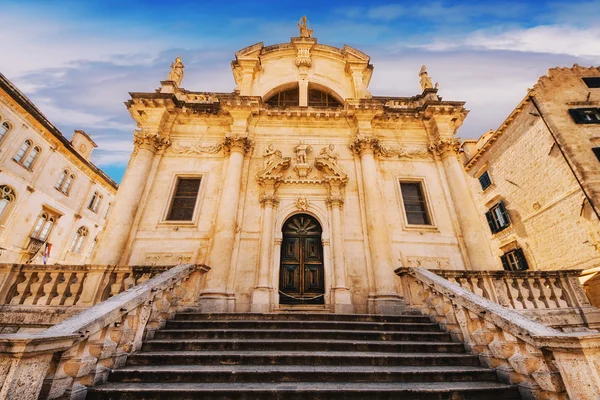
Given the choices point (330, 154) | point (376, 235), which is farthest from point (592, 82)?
point (376, 235)

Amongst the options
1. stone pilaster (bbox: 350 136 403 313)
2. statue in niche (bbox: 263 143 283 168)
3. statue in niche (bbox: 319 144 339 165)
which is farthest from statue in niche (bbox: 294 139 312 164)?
stone pilaster (bbox: 350 136 403 313)

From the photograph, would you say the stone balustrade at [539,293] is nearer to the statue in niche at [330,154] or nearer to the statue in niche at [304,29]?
the statue in niche at [330,154]

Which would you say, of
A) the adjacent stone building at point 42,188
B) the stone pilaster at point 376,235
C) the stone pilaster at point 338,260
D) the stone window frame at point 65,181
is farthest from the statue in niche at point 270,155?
the stone window frame at point 65,181

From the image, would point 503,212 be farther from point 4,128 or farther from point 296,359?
point 4,128

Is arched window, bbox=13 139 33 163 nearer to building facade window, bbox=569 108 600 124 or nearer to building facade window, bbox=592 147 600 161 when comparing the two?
building facade window, bbox=592 147 600 161

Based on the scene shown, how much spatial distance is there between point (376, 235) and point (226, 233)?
210 inches

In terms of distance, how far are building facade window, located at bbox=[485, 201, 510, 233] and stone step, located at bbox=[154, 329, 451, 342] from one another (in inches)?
656

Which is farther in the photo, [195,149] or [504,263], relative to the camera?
[504,263]

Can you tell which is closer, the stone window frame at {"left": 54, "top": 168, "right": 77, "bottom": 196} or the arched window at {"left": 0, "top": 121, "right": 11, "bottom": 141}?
the arched window at {"left": 0, "top": 121, "right": 11, "bottom": 141}

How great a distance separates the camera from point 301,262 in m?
9.41

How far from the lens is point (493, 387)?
3525mm

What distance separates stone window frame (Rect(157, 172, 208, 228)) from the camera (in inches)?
375

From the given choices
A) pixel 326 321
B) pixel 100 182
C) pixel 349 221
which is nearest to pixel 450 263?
pixel 349 221

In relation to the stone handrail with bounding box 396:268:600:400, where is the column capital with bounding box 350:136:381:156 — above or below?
above
